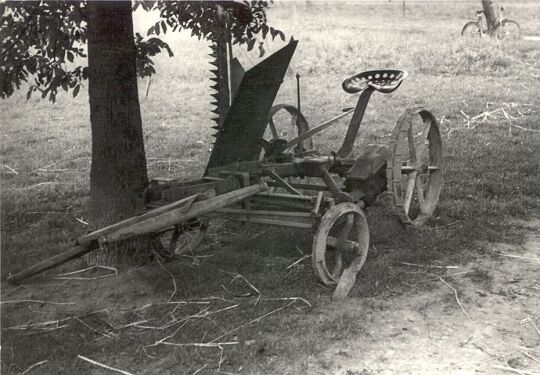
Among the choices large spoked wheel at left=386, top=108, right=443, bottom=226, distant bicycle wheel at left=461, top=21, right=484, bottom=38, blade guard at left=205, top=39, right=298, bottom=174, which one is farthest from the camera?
distant bicycle wheel at left=461, top=21, right=484, bottom=38

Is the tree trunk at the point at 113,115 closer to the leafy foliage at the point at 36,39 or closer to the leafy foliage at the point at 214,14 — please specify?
the leafy foliage at the point at 36,39

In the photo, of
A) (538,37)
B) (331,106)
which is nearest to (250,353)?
(331,106)

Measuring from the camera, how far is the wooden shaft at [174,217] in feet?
12.0

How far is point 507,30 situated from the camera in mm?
18734

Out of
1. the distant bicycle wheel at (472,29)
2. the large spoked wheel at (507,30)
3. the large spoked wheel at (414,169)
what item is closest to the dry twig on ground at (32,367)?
the large spoked wheel at (414,169)

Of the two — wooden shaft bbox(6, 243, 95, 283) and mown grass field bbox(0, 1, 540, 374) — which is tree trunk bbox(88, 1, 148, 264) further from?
wooden shaft bbox(6, 243, 95, 283)

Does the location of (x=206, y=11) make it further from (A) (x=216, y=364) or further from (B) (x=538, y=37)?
(B) (x=538, y=37)

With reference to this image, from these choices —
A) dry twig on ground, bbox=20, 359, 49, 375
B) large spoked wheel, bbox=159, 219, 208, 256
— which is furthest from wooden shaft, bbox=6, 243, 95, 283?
large spoked wheel, bbox=159, 219, 208, 256

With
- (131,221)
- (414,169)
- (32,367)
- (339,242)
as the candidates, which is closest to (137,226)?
(131,221)

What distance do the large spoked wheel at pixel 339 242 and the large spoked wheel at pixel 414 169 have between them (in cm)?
61

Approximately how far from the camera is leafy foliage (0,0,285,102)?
4.88m

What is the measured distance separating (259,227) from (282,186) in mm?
1226

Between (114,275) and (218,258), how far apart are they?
0.87 m

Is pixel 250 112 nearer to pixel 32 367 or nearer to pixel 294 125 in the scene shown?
pixel 294 125
